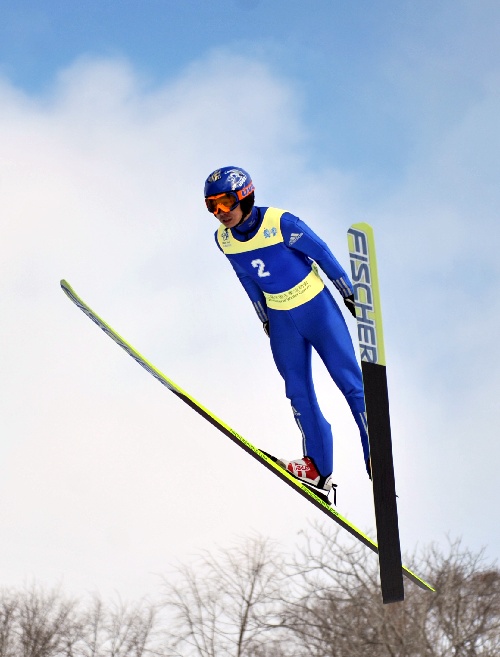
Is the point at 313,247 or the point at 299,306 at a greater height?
the point at 313,247

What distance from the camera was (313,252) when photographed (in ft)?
18.6

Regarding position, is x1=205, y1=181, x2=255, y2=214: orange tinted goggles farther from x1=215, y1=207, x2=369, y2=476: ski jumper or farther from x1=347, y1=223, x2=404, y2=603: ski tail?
x1=347, y1=223, x2=404, y2=603: ski tail

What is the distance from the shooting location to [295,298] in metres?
5.89

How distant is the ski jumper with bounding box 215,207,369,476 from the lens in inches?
224

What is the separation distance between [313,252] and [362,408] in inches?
42.3

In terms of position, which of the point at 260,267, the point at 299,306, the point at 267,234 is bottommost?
the point at 299,306

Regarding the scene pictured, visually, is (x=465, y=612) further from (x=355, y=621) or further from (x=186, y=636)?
(x=186, y=636)

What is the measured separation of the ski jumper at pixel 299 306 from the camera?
570cm

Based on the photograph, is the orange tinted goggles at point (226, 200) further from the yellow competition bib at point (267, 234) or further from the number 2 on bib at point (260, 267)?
the number 2 on bib at point (260, 267)

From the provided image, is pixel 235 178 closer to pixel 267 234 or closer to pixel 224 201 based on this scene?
pixel 224 201

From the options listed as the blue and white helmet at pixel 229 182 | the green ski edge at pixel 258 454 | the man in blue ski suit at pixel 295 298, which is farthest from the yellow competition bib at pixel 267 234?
the green ski edge at pixel 258 454

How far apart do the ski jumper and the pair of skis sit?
0.32 metres

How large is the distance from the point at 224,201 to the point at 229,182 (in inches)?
4.7

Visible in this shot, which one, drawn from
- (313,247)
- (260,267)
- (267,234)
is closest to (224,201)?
(267,234)
